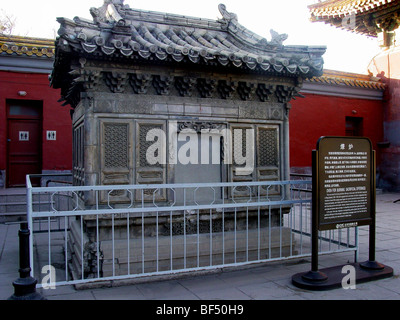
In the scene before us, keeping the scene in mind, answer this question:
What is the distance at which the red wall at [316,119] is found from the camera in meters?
15.3

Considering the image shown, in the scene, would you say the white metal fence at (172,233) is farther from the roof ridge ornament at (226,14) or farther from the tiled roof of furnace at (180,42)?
the roof ridge ornament at (226,14)

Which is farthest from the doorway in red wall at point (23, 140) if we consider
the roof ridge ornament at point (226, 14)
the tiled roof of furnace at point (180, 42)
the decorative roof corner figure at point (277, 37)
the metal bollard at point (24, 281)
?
the metal bollard at point (24, 281)

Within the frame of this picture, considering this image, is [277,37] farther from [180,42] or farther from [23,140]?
[23,140]

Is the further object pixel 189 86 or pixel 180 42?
pixel 180 42

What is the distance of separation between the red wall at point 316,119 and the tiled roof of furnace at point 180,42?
8.22m

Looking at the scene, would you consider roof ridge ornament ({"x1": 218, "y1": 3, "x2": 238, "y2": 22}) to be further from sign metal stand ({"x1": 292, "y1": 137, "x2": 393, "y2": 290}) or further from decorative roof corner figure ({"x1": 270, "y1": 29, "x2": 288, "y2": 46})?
sign metal stand ({"x1": 292, "y1": 137, "x2": 393, "y2": 290})

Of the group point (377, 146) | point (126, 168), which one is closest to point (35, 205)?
point (126, 168)

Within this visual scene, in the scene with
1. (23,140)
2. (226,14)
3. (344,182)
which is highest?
(226,14)

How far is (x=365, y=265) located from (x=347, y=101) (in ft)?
40.7

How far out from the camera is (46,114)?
11969mm

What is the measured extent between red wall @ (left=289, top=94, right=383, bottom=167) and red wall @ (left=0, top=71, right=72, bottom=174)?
8192mm

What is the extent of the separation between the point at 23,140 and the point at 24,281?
9.38 meters

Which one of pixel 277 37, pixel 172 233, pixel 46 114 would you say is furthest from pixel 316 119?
pixel 172 233

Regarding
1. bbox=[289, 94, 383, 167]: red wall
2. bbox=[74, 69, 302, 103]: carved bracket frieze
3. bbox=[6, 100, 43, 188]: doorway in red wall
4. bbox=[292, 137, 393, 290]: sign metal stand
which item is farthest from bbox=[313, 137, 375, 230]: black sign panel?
bbox=[6, 100, 43, 188]: doorway in red wall
